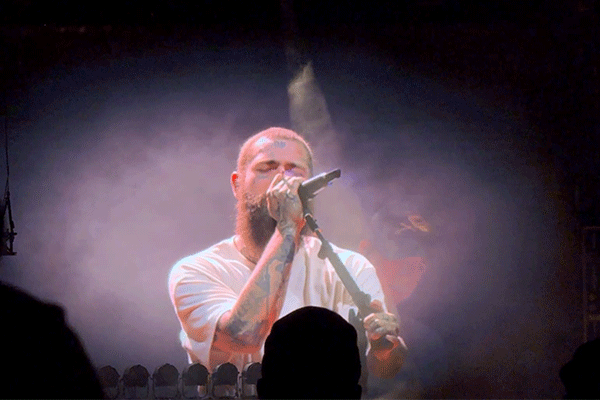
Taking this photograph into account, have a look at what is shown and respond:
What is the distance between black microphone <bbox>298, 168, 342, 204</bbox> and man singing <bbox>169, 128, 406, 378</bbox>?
0.05m

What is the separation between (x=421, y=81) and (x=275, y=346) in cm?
328

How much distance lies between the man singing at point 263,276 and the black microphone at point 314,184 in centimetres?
5

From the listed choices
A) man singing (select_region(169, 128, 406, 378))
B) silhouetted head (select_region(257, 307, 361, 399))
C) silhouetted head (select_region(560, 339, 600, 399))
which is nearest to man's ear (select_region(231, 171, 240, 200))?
man singing (select_region(169, 128, 406, 378))

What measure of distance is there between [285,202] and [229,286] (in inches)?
23.8

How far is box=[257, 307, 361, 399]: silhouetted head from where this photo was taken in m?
1.47

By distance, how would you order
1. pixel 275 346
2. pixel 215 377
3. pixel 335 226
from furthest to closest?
pixel 335 226, pixel 215 377, pixel 275 346

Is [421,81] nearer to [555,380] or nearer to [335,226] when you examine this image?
[335,226]

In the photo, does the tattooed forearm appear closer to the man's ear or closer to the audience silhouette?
the man's ear

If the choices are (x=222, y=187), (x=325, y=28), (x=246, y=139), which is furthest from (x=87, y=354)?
(x=325, y=28)

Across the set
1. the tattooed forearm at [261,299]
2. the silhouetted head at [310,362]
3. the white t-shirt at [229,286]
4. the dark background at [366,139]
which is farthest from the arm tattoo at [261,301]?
the silhouetted head at [310,362]

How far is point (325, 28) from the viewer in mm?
4426

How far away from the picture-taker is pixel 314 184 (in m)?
3.88

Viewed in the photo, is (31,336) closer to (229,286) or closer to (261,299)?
(229,286)

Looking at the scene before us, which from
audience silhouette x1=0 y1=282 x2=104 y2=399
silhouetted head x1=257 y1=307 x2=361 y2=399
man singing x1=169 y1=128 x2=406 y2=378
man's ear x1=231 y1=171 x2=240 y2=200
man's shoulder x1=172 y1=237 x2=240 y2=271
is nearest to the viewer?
silhouetted head x1=257 y1=307 x2=361 y2=399
